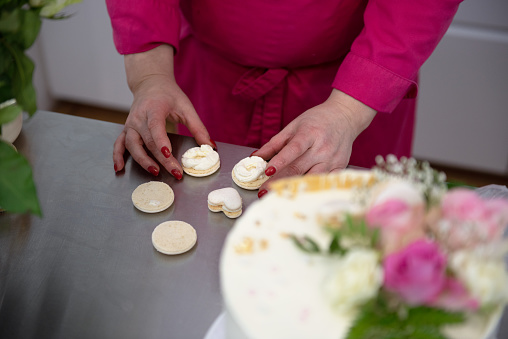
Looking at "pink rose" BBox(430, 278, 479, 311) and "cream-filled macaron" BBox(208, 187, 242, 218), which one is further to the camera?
"cream-filled macaron" BBox(208, 187, 242, 218)

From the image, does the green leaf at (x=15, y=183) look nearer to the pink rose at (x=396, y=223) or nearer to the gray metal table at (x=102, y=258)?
the gray metal table at (x=102, y=258)

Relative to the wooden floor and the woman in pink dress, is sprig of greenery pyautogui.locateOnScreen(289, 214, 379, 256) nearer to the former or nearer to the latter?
the woman in pink dress

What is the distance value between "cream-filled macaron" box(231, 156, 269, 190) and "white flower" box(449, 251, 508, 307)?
54cm

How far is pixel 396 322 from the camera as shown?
0.47 m

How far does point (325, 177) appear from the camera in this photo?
635mm

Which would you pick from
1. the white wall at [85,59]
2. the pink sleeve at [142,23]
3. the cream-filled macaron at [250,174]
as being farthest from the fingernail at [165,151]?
the white wall at [85,59]

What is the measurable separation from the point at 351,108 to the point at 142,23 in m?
0.53

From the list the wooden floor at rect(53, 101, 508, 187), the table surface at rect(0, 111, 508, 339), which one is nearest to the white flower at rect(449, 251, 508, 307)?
the table surface at rect(0, 111, 508, 339)

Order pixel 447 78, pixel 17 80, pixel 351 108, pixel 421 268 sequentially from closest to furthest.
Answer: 1. pixel 421 268
2. pixel 17 80
3. pixel 351 108
4. pixel 447 78

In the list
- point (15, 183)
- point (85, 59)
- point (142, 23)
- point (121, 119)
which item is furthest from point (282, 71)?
point (121, 119)

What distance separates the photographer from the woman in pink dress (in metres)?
1.02

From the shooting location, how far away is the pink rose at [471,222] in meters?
0.46

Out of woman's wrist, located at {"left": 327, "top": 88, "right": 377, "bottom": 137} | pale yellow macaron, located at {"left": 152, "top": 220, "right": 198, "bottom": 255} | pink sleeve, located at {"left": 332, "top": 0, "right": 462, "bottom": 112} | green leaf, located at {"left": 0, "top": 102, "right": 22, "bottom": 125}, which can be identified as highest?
green leaf, located at {"left": 0, "top": 102, "right": 22, "bottom": 125}

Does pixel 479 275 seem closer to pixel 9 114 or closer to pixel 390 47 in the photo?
pixel 9 114
